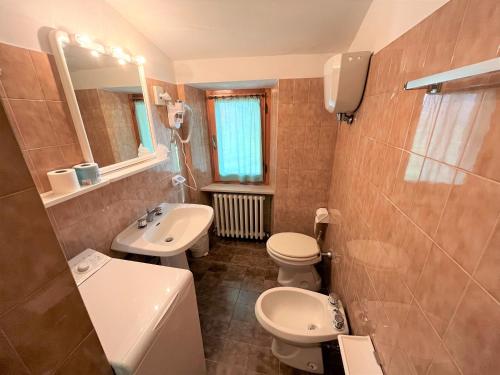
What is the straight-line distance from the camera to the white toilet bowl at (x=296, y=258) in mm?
1646

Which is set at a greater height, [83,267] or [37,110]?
[37,110]

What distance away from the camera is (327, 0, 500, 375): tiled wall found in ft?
1.22

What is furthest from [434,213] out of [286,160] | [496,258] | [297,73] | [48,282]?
[297,73]

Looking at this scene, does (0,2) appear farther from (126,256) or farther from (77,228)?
(126,256)

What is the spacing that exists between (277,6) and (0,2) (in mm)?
1232

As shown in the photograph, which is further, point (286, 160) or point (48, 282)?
point (286, 160)

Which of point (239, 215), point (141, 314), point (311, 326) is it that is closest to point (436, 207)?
point (141, 314)

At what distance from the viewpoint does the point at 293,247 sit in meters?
1.73

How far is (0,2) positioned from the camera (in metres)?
0.74

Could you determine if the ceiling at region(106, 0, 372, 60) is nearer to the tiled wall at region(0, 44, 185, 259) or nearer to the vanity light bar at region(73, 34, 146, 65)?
the vanity light bar at region(73, 34, 146, 65)

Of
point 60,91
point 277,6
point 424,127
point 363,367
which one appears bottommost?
point 363,367

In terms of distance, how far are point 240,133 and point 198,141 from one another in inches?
18.9

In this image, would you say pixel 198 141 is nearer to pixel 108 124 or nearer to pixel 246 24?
pixel 108 124

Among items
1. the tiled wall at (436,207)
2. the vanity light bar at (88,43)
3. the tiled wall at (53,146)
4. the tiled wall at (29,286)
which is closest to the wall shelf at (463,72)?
the tiled wall at (436,207)
